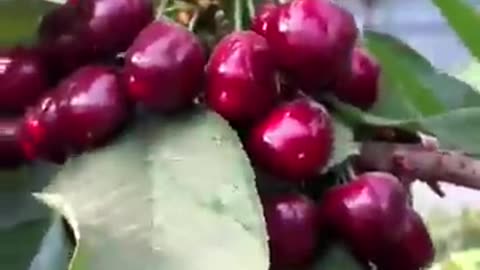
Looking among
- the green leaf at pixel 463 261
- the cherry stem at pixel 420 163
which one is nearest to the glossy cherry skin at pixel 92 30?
the cherry stem at pixel 420 163

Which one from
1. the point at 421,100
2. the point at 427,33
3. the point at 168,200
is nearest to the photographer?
the point at 168,200

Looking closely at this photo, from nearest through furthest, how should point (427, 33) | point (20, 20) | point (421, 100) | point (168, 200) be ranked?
point (168, 200) → point (20, 20) → point (421, 100) → point (427, 33)

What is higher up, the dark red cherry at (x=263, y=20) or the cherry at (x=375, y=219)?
the dark red cherry at (x=263, y=20)

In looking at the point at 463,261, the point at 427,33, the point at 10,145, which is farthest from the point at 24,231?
the point at 427,33

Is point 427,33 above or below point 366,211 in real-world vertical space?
below

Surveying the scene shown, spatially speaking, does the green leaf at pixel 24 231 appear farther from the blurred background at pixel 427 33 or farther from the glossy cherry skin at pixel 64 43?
Result: the blurred background at pixel 427 33

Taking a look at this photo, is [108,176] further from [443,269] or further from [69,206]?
[443,269]

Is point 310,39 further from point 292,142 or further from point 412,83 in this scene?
point 412,83
